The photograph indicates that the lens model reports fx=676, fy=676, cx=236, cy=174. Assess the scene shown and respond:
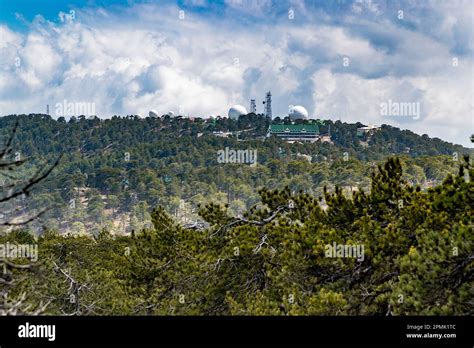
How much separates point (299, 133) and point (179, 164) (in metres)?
33.7

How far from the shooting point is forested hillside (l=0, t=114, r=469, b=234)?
104 m

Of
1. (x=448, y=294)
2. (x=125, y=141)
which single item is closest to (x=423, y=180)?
(x=125, y=141)

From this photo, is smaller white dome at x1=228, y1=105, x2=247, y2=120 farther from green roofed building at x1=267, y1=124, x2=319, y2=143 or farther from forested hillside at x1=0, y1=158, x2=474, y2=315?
forested hillside at x1=0, y1=158, x2=474, y2=315

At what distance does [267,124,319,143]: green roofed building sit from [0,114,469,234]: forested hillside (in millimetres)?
4917

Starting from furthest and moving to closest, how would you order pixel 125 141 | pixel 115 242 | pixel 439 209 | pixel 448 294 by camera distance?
pixel 125 141
pixel 115 242
pixel 439 209
pixel 448 294

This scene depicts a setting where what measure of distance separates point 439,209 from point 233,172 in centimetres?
10727

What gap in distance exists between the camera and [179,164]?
429 ft

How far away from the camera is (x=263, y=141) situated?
470 feet

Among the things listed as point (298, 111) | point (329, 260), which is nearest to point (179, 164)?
point (298, 111)

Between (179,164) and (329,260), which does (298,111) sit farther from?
(329,260)

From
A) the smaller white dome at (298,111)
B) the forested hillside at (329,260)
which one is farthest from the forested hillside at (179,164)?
the forested hillside at (329,260)
